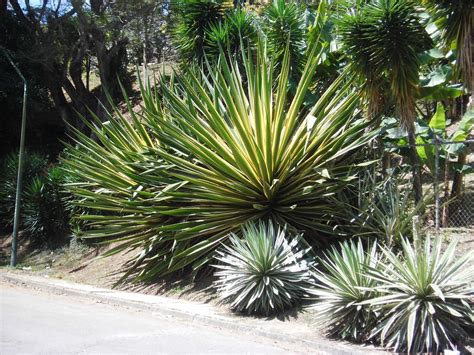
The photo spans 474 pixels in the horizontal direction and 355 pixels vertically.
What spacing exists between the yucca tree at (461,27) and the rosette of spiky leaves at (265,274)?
410cm

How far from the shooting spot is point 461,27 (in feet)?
32.4

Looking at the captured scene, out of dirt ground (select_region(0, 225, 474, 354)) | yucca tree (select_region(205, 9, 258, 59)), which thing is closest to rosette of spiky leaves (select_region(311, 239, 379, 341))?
dirt ground (select_region(0, 225, 474, 354))

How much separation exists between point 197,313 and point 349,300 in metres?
3.16

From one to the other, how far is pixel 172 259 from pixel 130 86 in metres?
23.5

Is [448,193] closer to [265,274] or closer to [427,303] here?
[265,274]

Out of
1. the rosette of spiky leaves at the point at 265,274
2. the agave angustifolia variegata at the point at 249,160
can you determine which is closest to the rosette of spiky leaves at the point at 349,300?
the rosette of spiky leaves at the point at 265,274

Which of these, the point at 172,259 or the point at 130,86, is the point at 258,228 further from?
the point at 130,86

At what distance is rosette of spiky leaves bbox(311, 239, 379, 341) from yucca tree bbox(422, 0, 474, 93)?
3835mm

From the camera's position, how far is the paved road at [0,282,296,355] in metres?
7.37

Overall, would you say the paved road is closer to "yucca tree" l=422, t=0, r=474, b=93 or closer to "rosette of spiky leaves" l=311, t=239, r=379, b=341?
"rosette of spiky leaves" l=311, t=239, r=379, b=341

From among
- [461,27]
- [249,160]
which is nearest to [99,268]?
[249,160]

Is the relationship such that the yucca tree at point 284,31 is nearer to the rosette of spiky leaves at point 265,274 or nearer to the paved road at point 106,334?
the rosette of spiky leaves at point 265,274

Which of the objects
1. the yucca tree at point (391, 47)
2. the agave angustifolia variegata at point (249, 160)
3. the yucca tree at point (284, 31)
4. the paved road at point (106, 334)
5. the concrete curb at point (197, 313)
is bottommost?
the paved road at point (106, 334)

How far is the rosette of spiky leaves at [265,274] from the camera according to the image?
30.7ft
